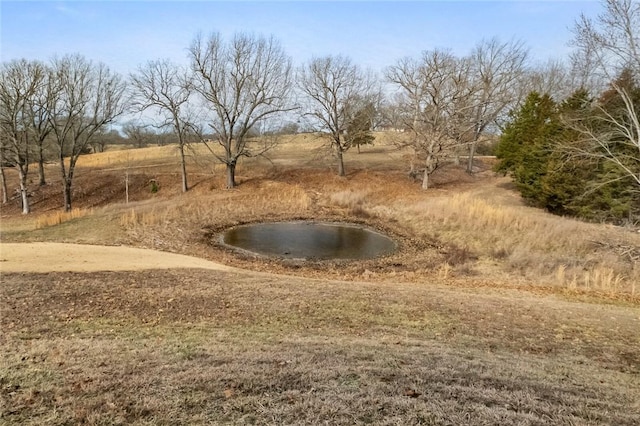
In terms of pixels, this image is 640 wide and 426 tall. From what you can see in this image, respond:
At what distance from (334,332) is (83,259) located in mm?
9542

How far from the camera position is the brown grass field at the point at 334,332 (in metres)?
3.96

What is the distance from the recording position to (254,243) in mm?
19562

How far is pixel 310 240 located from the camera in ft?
66.5

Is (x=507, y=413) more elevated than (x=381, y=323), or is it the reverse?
(x=507, y=413)

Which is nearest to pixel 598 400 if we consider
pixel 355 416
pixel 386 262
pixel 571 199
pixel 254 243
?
pixel 355 416

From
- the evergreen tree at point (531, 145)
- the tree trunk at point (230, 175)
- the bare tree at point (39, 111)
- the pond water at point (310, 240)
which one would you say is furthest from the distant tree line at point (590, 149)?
the bare tree at point (39, 111)

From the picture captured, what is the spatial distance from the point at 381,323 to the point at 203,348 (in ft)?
11.8

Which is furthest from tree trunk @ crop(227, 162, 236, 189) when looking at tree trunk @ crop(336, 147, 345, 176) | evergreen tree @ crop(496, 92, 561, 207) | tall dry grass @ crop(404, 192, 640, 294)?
evergreen tree @ crop(496, 92, 561, 207)

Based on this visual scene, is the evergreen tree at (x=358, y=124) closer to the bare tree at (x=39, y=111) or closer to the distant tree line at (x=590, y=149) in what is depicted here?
the distant tree line at (x=590, y=149)

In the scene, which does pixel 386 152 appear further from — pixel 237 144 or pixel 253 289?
pixel 253 289

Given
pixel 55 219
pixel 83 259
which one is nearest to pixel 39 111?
pixel 55 219

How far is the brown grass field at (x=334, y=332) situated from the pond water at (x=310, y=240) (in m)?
1.25

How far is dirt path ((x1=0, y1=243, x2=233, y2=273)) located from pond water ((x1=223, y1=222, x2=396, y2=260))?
177 inches

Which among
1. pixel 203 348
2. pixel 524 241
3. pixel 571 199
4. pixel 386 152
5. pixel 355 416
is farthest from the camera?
pixel 386 152
